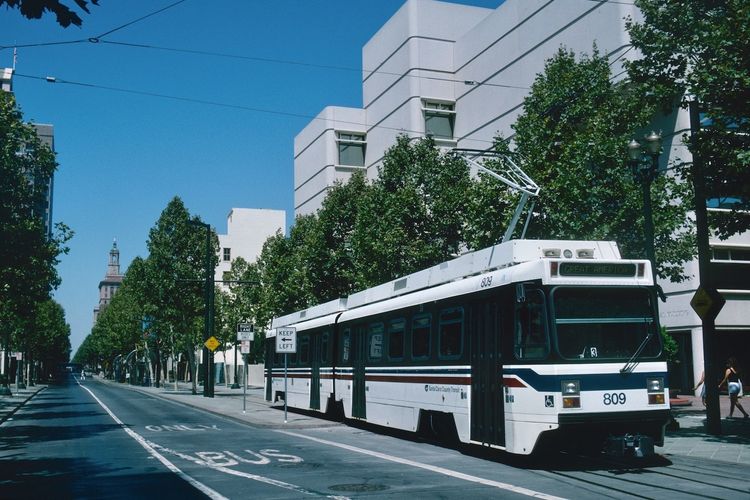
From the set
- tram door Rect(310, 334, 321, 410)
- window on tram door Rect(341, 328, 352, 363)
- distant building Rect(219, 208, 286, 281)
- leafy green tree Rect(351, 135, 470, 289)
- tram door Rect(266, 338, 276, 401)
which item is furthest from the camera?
distant building Rect(219, 208, 286, 281)

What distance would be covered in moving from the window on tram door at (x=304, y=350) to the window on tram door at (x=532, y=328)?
13.4 metres

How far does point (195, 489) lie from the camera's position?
10375mm

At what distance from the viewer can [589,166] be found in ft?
75.3

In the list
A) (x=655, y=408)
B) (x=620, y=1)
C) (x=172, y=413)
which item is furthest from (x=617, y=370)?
(x=620, y=1)

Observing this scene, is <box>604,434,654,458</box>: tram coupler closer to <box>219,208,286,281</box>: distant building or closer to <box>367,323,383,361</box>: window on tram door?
<box>367,323,383,361</box>: window on tram door

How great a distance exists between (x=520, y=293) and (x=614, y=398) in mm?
2043

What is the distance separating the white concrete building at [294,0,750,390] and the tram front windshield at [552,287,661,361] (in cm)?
2305

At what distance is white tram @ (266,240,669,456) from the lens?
11586 millimetres

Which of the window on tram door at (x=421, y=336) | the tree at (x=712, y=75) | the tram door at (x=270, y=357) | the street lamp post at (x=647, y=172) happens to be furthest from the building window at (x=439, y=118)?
the window on tram door at (x=421, y=336)

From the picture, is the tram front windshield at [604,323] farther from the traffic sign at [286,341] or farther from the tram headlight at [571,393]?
the traffic sign at [286,341]

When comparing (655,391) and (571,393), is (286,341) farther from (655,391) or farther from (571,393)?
(655,391)

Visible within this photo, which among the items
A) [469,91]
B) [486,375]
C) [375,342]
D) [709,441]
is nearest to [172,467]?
[486,375]

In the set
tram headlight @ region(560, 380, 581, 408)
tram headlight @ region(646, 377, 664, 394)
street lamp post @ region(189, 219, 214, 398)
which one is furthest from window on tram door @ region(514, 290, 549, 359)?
street lamp post @ region(189, 219, 214, 398)

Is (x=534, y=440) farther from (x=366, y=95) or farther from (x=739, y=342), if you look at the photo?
(x=366, y=95)
